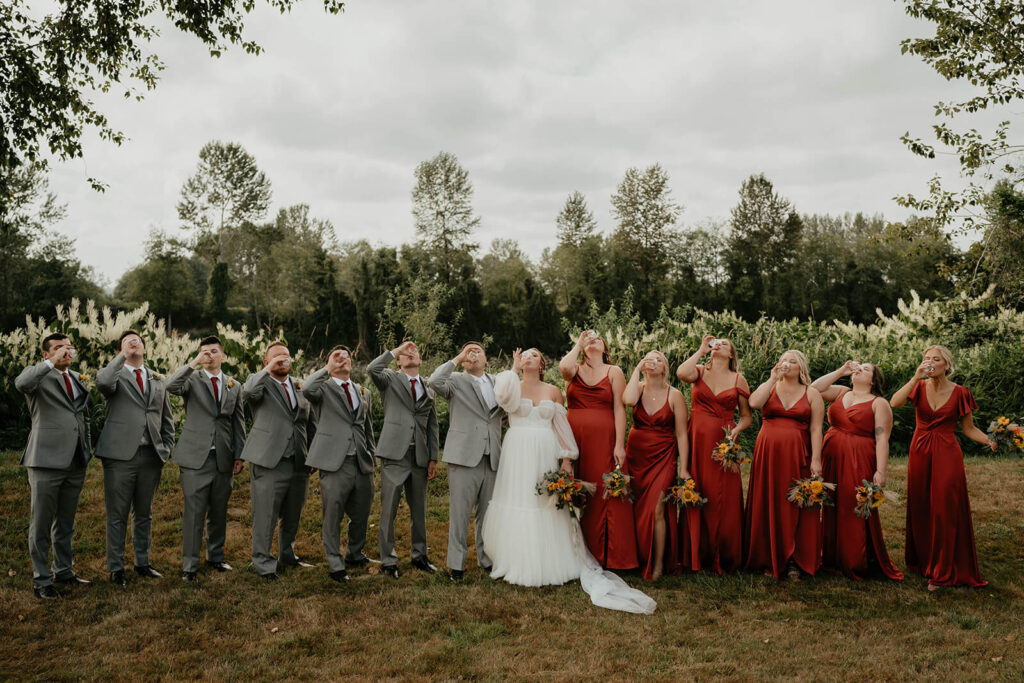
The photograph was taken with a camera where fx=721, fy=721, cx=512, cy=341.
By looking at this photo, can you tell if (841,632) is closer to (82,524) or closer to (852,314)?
(82,524)

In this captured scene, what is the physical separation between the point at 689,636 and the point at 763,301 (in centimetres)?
4389

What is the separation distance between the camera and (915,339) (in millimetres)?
14445

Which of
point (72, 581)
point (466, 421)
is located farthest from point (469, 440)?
point (72, 581)

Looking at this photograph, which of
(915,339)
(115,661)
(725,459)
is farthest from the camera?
(915,339)

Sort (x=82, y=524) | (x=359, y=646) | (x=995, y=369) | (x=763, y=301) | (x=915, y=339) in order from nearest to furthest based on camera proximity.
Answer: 1. (x=359, y=646)
2. (x=82, y=524)
3. (x=995, y=369)
4. (x=915, y=339)
5. (x=763, y=301)

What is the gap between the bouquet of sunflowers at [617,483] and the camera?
19.9ft

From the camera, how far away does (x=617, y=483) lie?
6.09m

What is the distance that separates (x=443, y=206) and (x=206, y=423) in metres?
36.7

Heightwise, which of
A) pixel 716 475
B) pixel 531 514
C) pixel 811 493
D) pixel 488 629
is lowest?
pixel 488 629

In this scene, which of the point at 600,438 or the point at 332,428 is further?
the point at 600,438

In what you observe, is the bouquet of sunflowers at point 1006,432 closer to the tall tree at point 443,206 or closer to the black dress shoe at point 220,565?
the black dress shoe at point 220,565

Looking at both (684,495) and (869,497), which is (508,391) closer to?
(684,495)

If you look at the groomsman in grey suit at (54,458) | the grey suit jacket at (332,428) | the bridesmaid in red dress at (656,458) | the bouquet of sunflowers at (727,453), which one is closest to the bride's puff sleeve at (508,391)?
the bridesmaid in red dress at (656,458)

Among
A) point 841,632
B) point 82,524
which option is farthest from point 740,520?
point 82,524
